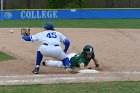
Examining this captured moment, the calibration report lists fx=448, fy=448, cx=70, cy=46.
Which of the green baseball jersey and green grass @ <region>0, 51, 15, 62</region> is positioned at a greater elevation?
the green baseball jersey

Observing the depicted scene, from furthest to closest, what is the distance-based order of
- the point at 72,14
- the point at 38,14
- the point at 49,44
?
the point at 72,14, the point at 38,14, the point at 49,44

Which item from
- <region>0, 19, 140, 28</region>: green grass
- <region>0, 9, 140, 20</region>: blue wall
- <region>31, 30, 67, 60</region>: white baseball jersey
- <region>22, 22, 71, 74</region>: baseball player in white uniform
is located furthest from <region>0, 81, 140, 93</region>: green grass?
<region>0, 9, 140, 20</region>: blue wall

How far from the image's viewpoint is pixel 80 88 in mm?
8094

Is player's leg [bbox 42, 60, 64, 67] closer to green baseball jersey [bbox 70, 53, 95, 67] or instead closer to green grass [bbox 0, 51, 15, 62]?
green baseball jersey [bbox 70, 53, 95, 67]

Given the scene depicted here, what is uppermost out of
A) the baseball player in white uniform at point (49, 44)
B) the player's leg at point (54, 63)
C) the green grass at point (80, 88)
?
the baseball player in white uniform at point (49, 44)

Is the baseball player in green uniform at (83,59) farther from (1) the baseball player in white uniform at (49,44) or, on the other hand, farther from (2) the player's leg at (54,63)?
(1) the baseball player in white uniform at (49,44)

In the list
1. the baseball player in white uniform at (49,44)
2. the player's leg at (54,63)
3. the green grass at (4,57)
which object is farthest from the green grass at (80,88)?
the green grass at (4,57)

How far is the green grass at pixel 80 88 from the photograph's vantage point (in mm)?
7828

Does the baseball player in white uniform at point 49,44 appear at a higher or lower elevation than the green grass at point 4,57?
higher

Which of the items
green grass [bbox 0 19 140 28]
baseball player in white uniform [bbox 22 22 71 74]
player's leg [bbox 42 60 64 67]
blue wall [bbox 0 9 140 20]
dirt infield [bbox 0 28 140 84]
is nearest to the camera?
dirt infield [bbox 0 28 140 84]

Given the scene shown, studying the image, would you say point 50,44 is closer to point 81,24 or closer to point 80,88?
point 80,88

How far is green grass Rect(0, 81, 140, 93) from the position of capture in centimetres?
783

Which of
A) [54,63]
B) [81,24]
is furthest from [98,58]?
[81,24]

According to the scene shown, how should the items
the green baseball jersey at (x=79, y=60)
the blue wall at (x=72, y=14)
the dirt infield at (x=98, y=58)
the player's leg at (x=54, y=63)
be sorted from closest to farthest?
the dirt infield at (x=98, y=58) < the green baseball jersey at (x=79, y=60) < the player's leg at (x=54, y=63) < the blue wall at (x=72, y=14)
